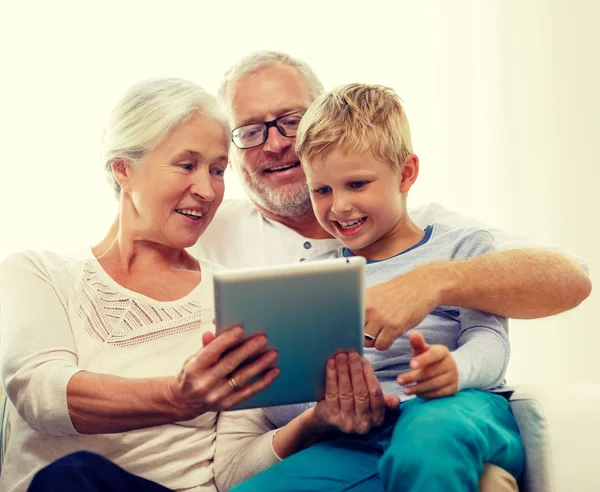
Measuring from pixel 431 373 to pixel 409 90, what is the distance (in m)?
2.41

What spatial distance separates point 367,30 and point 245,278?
2506mm

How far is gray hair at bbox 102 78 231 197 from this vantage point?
177cm

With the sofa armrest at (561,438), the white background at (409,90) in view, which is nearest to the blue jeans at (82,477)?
the sofa armrest at (561,438)

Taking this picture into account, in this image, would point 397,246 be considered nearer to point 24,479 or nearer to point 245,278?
point 245,278

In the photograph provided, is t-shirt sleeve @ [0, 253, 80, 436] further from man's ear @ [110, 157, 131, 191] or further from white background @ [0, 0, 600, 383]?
white background @ [0, 0, 600, 383]

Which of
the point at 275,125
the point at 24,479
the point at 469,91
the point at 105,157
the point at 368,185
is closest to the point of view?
the point at 24,479

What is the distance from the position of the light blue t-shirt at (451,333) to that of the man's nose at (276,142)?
0.44 m

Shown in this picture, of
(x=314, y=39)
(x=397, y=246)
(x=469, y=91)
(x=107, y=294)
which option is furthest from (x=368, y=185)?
(x=469, y=91)

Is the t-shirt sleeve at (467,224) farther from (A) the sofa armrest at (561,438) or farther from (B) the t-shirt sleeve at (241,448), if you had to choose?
(B) the t-shirt sleeve at (241,448)

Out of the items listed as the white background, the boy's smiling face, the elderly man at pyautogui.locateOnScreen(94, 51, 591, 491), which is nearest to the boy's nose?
the boy's smiling face

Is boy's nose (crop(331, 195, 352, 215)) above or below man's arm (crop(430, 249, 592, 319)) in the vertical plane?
above

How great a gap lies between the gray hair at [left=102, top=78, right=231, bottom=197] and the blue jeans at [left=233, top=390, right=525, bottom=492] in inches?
30.3

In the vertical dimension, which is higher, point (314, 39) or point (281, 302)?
point (314, 39)

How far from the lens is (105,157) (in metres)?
1.85
